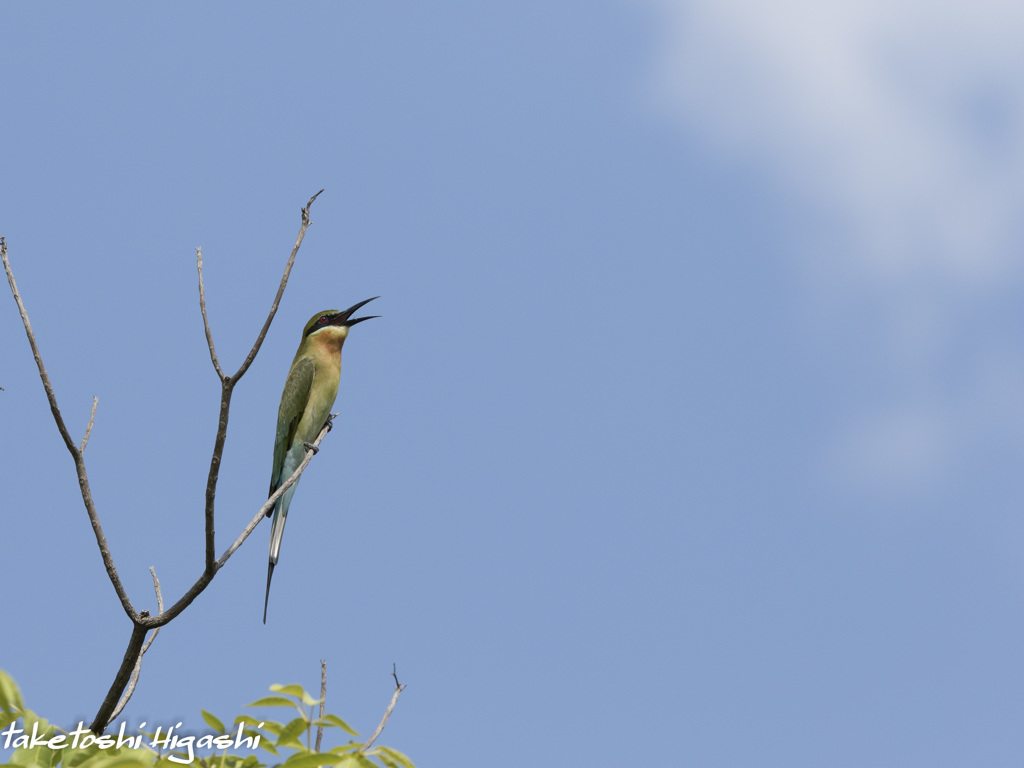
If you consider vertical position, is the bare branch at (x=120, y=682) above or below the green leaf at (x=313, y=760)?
above

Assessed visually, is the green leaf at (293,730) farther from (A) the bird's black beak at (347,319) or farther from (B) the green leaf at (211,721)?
(A) the bird's black beak at (347,319)

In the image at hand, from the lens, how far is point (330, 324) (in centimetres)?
734

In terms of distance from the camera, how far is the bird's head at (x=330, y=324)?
7207mm

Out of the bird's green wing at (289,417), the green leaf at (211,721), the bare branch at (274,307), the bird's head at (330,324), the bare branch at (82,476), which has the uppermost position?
the bird's head at (330,324)

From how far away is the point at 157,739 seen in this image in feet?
7.21

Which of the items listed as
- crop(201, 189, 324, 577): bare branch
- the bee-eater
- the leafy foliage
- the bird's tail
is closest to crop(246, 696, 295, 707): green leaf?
the leafy foliage

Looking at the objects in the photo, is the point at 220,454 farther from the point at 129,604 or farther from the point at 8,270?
the point at 8,270

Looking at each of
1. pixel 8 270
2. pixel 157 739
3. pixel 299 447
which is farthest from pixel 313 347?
pixel 157 739

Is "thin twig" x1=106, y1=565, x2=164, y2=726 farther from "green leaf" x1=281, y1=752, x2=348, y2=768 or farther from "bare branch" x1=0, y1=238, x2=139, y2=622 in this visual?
"green leaf" x1=281, y1=752, x2=348, y2=768

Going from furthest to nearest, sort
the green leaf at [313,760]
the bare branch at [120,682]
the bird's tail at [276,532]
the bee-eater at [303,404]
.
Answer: the bee-eater at [303,404] < the bird's tail at [276,532] < the bare branch at [120,682] < the green leaf at [313,760]

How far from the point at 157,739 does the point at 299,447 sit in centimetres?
476

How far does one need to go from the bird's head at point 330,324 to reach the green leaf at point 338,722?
521 centimetres

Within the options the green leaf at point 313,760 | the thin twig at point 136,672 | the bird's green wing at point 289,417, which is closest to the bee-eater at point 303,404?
the bird's green wing at point 289,417

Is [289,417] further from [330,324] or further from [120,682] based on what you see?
[120,682]
